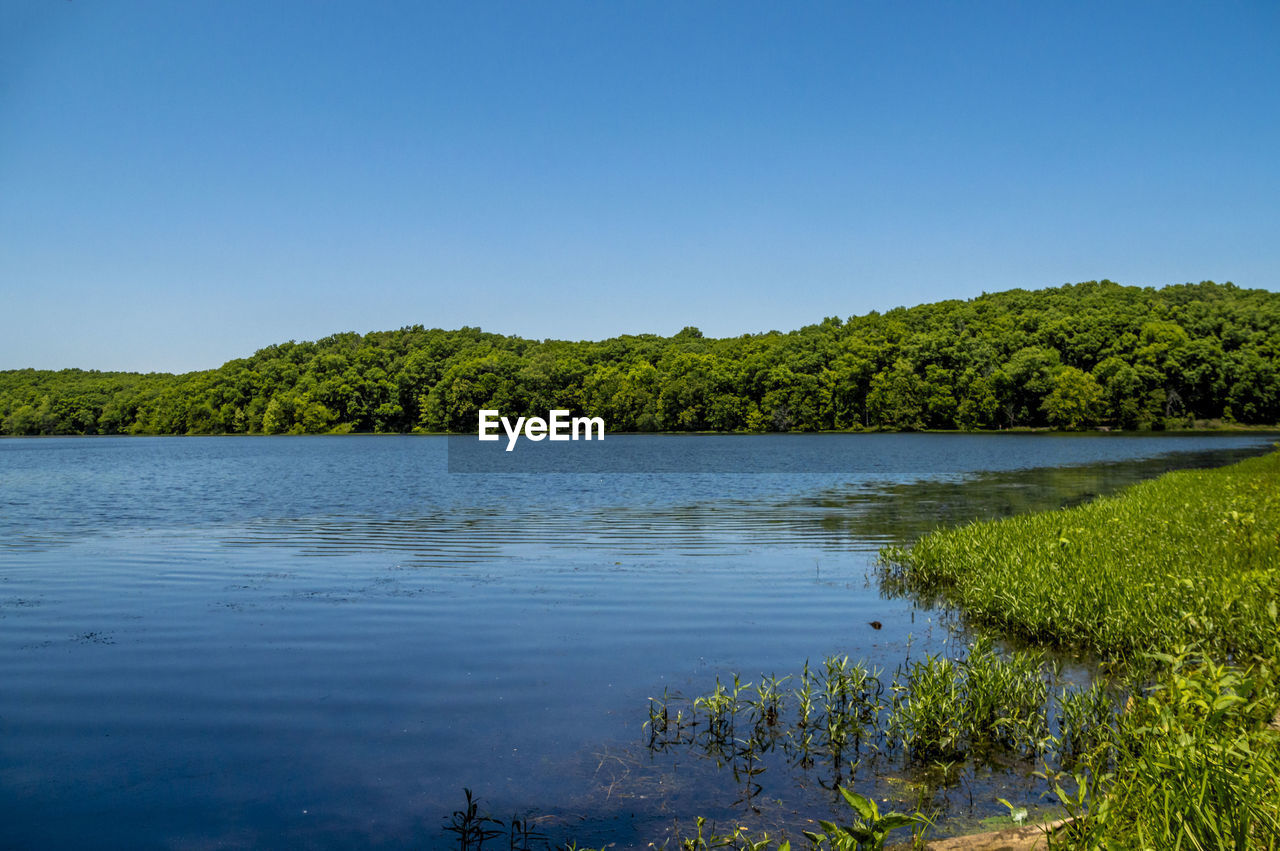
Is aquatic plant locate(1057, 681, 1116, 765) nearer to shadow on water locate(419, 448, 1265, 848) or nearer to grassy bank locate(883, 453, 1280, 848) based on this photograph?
shadow on water locate(419, 448, 1265, 848)

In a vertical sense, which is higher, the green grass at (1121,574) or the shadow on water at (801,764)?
the green grass at (1121,574)

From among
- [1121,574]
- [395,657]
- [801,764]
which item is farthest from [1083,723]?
[395,657]

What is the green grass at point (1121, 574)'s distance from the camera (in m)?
9.79

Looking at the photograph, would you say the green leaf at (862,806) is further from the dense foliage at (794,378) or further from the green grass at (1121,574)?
the dense foliage at (794,378)

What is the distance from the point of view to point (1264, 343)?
119500 mm

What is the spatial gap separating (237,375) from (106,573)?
551 ft

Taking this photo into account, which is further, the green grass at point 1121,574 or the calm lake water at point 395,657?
the green grass at point 1121,574

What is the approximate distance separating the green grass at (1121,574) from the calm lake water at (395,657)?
121 cm

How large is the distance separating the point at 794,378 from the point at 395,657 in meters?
135

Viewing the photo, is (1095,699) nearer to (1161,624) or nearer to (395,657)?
(1161,624)

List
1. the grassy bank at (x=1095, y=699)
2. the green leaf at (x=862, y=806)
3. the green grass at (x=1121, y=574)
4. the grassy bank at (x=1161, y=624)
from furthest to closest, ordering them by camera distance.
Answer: the green grass at (x=1121, y=574)
the grassy bank at (x=1095, y=699)
the grassy bank at (x=1161, y=624)
the green leaf at (x=862, y=806)

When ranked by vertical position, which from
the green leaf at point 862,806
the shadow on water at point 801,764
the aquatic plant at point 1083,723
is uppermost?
the green leaf at point 862,806

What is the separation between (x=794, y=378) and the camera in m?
142

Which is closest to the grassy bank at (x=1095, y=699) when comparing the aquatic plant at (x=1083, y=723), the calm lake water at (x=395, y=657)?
the aquatic plant at (x=1083, y=723)
